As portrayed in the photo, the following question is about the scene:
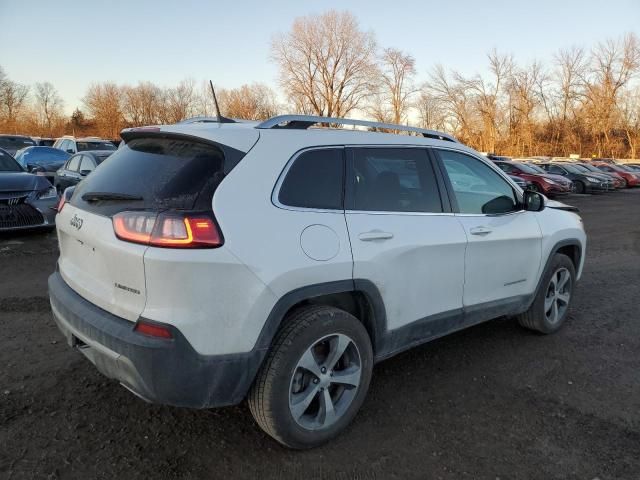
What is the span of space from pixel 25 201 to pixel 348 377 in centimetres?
699

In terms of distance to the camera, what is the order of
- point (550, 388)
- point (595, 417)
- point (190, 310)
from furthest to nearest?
point (550, 388) → point (595, 417) → point (190, 310)

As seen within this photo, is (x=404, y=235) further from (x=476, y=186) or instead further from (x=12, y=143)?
(x=12, y=143)

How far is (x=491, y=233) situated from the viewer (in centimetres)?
358

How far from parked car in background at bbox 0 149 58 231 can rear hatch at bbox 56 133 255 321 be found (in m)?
Answer: 5.62

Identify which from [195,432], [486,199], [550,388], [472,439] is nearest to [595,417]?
[550,388]

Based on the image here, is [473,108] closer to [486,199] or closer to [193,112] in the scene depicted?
[193,112]

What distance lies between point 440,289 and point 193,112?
6966 centimetres

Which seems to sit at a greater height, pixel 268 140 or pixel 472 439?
pixel 268 140

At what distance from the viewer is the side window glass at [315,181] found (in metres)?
2.56

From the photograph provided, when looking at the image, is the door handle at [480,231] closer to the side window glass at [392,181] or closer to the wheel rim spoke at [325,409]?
the side window glass at [392,181]

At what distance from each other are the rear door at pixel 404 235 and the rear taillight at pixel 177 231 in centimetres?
81

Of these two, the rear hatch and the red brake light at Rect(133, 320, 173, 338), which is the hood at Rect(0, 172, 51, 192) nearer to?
the rear hatch

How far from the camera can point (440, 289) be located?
3.21 meters

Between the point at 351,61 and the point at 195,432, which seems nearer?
the point at 195,432
